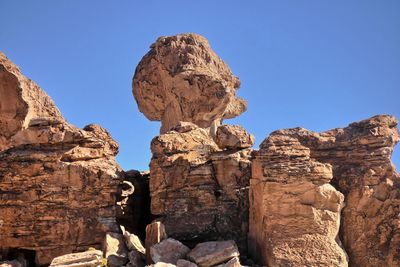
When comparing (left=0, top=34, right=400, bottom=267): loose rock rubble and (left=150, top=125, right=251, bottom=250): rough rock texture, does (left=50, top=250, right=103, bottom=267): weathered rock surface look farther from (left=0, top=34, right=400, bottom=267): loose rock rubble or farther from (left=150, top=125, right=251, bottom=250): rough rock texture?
(left=150, top=125, right=251, bottom=250): rough rock texture

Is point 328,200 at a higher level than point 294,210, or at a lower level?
higher

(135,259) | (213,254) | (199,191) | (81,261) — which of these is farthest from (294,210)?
(81,261)

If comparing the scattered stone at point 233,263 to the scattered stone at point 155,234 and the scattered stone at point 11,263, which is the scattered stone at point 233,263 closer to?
the scattered stone at point 155,234

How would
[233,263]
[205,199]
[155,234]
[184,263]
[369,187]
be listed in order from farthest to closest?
[205,199] < [369,187] < [155,234] < [184,263] < [233,263]

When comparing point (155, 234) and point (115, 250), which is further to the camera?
point (115, 250)

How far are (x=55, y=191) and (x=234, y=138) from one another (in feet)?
24.5

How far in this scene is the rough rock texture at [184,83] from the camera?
2841 centimetres

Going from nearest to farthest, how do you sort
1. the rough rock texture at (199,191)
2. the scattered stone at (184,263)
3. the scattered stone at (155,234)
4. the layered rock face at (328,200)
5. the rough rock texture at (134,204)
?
1. the scattered stone at (184,263)
2. the layered rock face at (328,200)
3. the scattered stone at (155,234)
4. the rough rock texture at (199,191)
5. the rough rock texture at (134,204)

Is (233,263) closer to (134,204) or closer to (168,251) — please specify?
(168,251)

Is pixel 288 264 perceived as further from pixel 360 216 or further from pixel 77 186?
pixel 77 186

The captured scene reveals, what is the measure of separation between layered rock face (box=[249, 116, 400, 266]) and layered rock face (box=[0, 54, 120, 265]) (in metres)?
6.17

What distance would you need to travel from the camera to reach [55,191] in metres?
20.0

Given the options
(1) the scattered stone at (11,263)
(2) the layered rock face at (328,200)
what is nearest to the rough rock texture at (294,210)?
(2) the layered rock face at (328,200)

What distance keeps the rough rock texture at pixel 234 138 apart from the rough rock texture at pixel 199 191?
27cm
